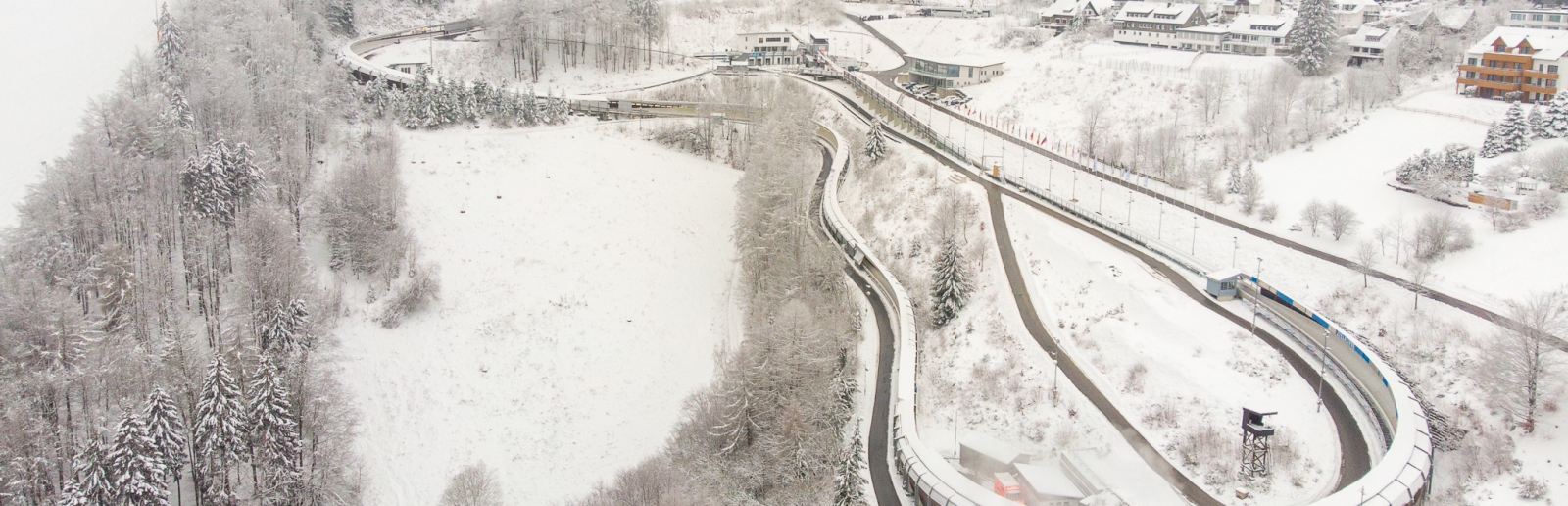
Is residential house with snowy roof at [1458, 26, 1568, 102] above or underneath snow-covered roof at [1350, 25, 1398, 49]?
underneath

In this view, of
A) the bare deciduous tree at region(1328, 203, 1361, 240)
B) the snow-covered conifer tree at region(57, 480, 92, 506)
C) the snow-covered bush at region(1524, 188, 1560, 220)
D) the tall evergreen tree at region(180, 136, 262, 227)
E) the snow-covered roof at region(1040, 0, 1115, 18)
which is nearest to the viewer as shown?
the snow-covered conifer tree at region(57, 480, 92, 506)

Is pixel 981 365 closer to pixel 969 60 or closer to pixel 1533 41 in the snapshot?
pixel 1533 41

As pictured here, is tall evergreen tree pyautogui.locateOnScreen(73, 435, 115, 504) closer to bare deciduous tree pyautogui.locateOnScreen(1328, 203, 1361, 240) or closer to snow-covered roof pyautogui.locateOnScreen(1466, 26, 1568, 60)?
bare deciduous tree pyautogui.locateOnScreen(1328, 203, 1361, 240)

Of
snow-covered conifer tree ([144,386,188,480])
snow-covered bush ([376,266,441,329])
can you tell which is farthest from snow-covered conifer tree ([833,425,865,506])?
snow-covered bush ([376,266,441,329])

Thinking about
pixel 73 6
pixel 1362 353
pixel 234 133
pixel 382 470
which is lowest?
pixel 382 470

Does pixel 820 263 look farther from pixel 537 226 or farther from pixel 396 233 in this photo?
pixel 396 233

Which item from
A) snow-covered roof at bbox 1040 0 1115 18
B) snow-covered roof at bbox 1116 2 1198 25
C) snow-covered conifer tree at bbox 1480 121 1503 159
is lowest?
snow-covered conifer tree at bbox 1480 121 1503 159

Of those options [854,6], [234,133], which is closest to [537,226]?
[234,133]

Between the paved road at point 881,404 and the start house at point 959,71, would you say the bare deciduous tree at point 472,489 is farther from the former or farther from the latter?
the start house at point 959,71
